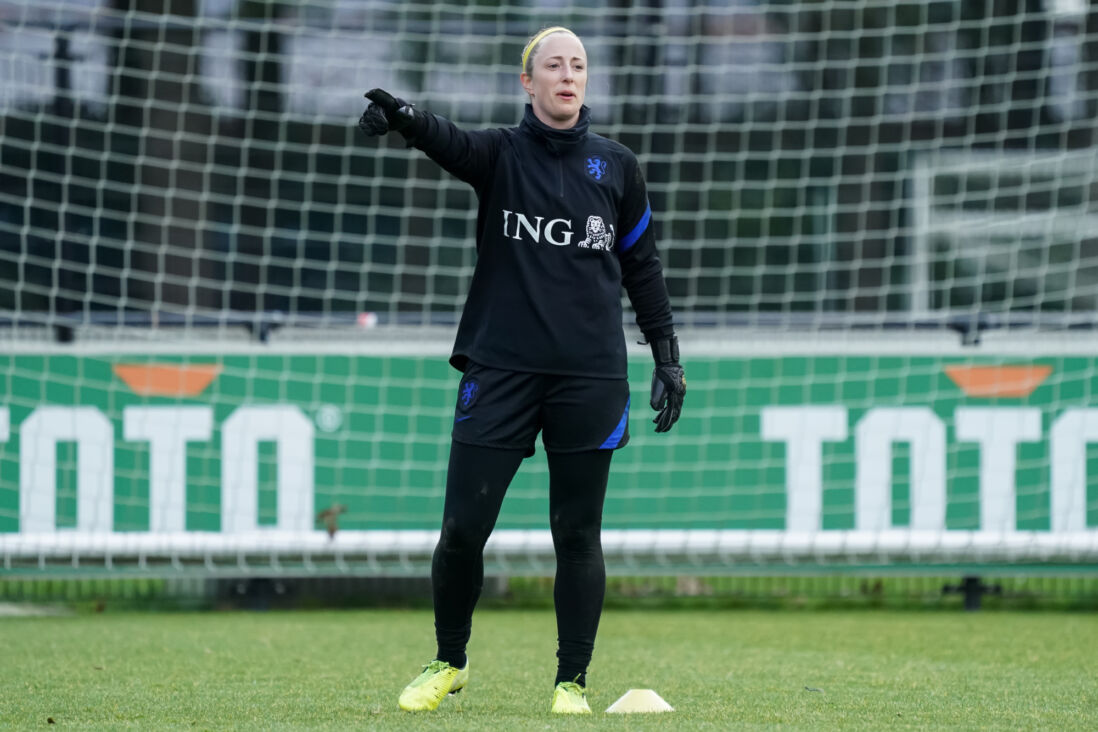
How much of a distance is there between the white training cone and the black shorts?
1.99ft

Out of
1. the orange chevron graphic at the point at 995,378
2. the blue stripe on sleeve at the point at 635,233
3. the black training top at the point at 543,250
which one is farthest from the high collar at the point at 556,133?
the orange chevron graphic at the point at 995,378

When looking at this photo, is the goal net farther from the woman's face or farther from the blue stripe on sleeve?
the woman's face

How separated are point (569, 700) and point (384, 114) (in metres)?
1.44

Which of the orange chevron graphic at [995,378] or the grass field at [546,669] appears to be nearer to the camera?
the grass field at [546,669]

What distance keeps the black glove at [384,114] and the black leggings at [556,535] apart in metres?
0.78

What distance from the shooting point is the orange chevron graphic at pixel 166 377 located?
7320mm

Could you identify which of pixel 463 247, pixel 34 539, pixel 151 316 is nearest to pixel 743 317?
pixel 463 247

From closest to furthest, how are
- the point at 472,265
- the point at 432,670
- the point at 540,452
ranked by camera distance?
the point at 432,670
the point at 540,452
the point at 472,265

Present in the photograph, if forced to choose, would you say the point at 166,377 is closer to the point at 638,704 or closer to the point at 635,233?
the point at 635,233

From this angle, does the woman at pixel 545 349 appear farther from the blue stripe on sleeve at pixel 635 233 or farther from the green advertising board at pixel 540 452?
the green advertising board at pixel 540 452

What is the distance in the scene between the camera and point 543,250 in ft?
12.3

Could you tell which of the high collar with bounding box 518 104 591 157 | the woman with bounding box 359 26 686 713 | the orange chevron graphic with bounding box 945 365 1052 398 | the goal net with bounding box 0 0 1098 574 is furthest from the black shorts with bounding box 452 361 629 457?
the orange chevron graphic with bounding box 945 365 1052 398

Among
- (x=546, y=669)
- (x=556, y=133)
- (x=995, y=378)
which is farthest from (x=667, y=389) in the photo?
(x=995, y=378)

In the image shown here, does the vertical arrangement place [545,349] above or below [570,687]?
above
